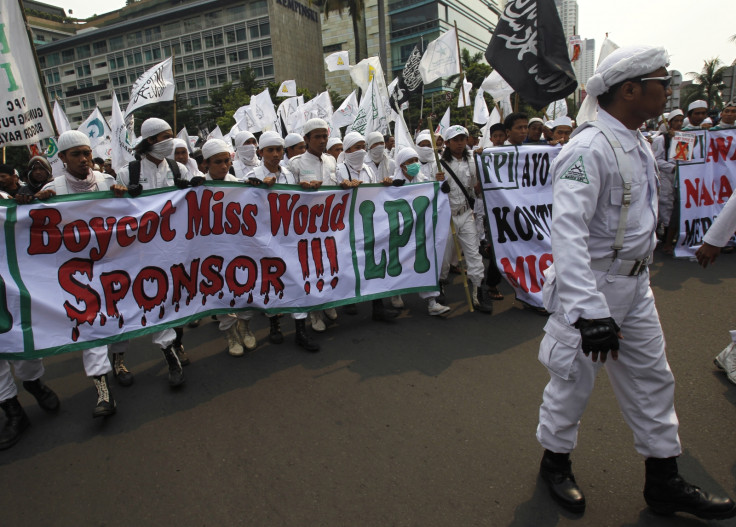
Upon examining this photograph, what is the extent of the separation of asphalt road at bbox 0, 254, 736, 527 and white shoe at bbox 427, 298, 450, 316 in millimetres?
524

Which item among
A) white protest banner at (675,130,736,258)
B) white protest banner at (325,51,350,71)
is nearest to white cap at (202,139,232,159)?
white protest banner at (675,130,736,258)

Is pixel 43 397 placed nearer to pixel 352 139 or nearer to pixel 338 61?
pixel 352 139

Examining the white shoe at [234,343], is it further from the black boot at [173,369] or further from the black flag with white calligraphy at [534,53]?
the black flag with white calligraphy at [534,53]

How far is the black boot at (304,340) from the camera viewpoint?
4.23 m

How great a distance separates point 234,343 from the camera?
14.3 feet

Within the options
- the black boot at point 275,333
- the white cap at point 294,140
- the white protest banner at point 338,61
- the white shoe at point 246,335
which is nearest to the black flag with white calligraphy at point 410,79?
the white protest banner at point 338,61

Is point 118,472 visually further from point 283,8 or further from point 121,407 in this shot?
point 283,8

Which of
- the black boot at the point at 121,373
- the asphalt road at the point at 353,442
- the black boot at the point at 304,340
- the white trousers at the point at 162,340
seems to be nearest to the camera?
the asphalt road at the point at 353,442

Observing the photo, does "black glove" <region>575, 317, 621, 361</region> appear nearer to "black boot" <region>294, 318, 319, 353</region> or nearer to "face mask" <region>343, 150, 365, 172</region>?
"black boot" <region>294, 318, 319, 353</region>

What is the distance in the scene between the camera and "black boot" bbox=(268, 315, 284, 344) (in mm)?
4559

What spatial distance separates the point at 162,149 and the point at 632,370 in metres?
3.82

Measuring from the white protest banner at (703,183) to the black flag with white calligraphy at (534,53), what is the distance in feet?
10.3

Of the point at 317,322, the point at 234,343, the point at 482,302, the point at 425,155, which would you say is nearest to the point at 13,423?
the point at 234,343

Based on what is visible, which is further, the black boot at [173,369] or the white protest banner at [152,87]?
the white protest banner at [152,87]
